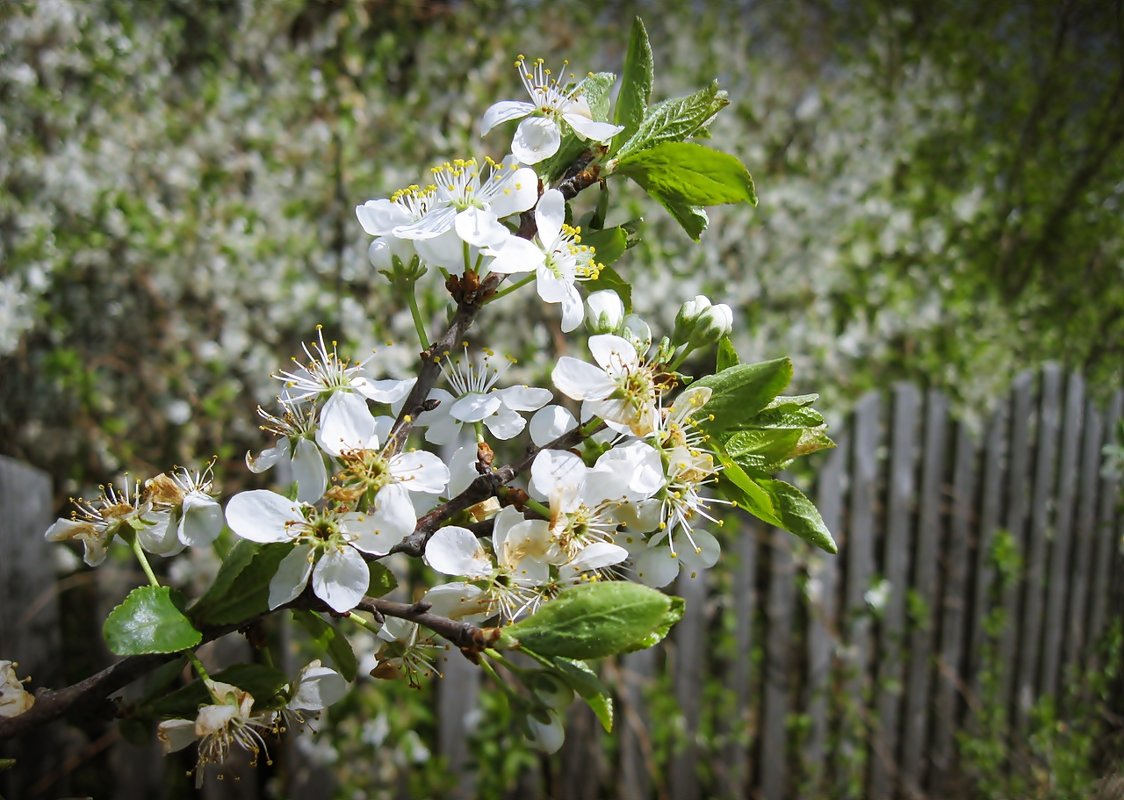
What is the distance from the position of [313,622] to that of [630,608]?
24 centimetres

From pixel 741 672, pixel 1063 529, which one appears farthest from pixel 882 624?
pixel 1063 529

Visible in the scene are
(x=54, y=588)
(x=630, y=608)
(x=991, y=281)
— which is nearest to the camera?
(x=630, y=608)

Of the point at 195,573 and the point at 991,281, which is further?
the point at 991,281

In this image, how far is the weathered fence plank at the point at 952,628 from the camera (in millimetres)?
2500

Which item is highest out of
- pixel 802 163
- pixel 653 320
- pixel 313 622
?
pixel 802 163

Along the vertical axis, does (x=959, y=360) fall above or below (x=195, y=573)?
above

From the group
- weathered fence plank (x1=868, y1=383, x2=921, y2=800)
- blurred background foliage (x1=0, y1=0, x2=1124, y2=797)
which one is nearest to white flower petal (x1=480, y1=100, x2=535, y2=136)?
blurred background foliage (x1=0, y1=0, x2=1124, y2=797)

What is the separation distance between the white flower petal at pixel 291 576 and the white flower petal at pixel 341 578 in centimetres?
1

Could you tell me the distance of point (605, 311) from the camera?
655 millimetres

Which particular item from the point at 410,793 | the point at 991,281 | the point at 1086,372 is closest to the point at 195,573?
the point at 410,793

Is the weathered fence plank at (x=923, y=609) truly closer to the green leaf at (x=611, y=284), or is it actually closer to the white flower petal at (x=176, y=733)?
the green leaf at (x=611, y=284)

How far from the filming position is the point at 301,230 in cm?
261

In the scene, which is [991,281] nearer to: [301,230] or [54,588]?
[301,230]

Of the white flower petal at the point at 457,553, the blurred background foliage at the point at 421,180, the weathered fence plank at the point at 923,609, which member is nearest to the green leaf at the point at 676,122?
the white flower petal at the point at 457,553
